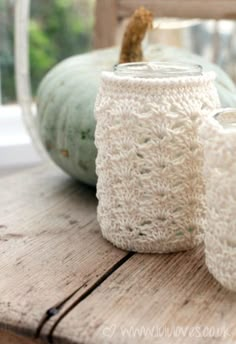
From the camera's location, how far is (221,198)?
0.42 m

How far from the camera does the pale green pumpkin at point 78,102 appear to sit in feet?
2.07

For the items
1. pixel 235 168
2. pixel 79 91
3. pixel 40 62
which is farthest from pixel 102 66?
pixel 40 62

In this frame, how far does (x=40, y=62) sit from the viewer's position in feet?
3.56

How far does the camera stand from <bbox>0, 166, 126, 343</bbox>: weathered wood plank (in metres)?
0.44

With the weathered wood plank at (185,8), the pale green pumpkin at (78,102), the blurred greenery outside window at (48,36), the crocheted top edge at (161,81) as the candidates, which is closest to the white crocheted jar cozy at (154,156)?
the crocheted top edge at (161,81)

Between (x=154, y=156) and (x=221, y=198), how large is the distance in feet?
0.26

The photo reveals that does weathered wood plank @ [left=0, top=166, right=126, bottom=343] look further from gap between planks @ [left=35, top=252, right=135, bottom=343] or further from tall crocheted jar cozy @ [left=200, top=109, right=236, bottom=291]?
tall crocheted jar cozy @ [left=200, top=109, right=236, bottom=291]

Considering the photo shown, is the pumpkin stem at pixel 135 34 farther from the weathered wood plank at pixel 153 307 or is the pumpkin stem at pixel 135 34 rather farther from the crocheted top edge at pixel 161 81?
the weathered wood plank at pixel 153 307

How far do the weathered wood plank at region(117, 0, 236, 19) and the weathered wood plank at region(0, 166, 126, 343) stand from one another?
272 mm

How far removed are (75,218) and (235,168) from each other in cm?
24

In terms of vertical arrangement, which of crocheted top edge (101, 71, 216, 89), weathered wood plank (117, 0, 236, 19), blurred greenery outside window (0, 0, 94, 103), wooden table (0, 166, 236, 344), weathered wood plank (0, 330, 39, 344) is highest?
weathered wood plank (117, 0, 236, 19)

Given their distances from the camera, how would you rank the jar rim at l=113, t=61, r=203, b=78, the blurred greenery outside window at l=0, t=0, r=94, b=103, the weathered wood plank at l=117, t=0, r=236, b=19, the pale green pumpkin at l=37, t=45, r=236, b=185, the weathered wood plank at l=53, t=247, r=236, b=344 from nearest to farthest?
1. the weathered wood plank at l=53, t=247, r=236, b=344
2. the jar rim at l=113, t=61, r=203, b=78
3. the pale green pumpkin at l=37, t=45, r=236, b=185
4. the weathered wood plank at l=117, t=0, r=236, b=19
5. the blurred greenery outside window at l=0, t=0, r=94, b=103

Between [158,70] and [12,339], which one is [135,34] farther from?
[12,339]

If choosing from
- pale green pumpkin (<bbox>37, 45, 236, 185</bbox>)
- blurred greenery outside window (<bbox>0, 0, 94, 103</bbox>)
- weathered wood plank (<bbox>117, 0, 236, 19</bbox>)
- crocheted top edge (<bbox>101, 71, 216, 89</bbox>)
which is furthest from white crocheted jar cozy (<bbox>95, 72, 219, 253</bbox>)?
blurred greenery outside window (<bbox>0, 0, 94, 103</bbox>)
